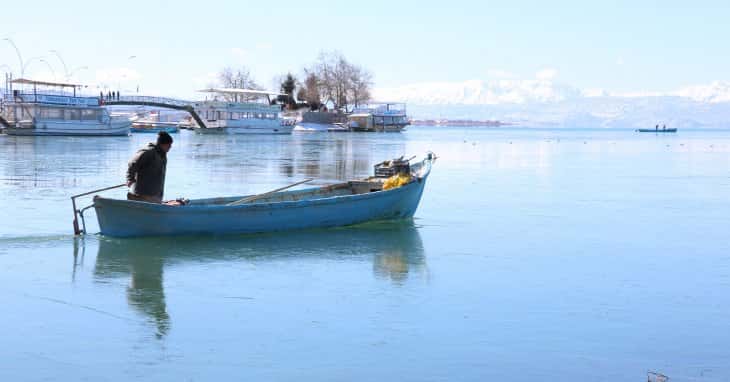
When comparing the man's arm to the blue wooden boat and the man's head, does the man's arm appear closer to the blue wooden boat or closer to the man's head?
the man's head

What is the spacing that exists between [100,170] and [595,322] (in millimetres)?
26393

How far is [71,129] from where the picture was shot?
238 feet

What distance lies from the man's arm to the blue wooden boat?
430mm

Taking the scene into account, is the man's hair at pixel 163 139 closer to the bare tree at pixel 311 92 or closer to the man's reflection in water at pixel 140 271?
the man's reflection in water at pixel 140 271

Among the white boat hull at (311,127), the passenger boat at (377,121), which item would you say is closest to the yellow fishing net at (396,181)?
the white boat hull at (311,127)

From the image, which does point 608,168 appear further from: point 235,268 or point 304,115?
point 304,115

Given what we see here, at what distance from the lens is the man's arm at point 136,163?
576 inches

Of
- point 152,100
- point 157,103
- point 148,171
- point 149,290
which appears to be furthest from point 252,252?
point 152,100

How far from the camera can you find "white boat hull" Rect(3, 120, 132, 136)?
229 ft

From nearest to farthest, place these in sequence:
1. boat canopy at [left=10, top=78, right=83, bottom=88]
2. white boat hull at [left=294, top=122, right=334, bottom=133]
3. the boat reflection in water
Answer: the boat reflection in water < boat canopy at [left=10, top=78, right=83, bottom=88] < white boat hull at [left=294, top=122, right=334, bottom=133]

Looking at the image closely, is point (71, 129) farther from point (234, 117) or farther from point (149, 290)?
point (149, 290)

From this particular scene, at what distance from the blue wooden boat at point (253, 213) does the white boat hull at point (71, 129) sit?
56.5 metres

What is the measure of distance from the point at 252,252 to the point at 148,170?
225cm

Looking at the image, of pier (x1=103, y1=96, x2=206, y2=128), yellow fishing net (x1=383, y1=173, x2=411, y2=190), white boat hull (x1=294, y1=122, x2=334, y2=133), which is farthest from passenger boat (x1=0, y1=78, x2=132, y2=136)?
yellow fishing net (x1=383, y1=173, x2=411, y2=190)
